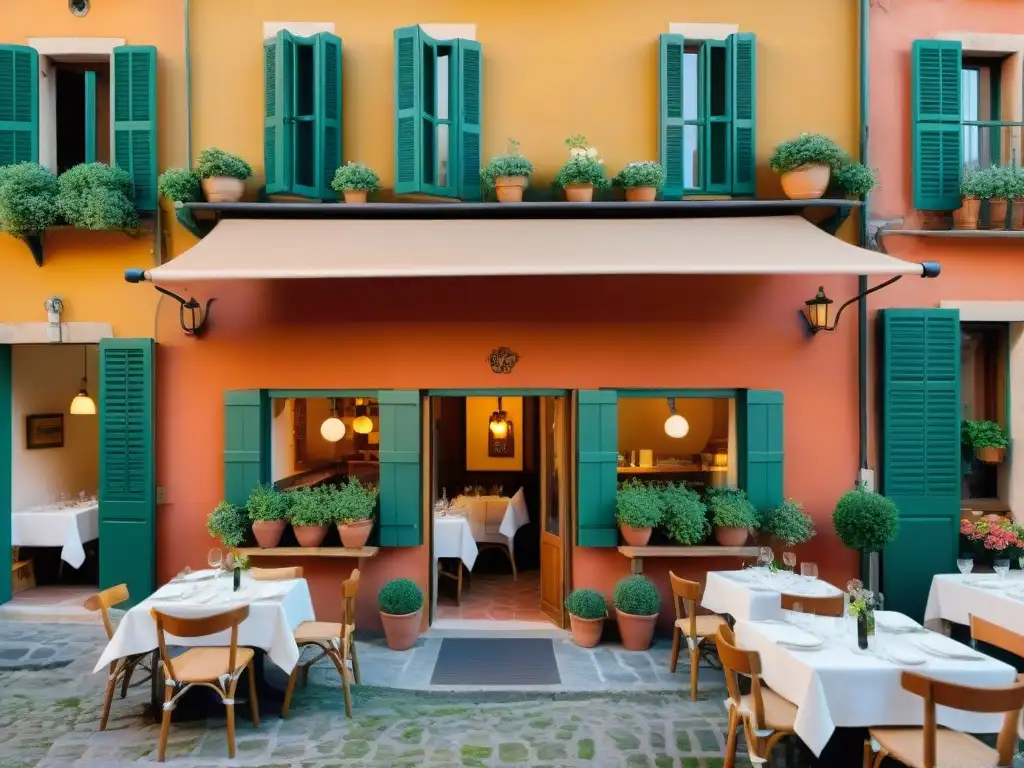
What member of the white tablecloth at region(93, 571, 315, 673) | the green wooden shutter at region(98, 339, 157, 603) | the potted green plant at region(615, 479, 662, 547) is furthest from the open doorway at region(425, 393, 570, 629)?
the green wooden shutter at region(98, 339, 157, 603)

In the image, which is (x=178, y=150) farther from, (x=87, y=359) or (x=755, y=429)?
(x=755, y=429)

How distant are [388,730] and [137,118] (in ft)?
21.9

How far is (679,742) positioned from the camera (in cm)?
539

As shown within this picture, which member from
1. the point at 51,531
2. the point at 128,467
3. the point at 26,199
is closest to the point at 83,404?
the point at 51,531

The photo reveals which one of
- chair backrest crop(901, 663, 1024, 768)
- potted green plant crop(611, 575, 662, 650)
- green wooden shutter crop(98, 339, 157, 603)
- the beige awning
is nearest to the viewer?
chair backrest crop(901, 663, 1024, 768)

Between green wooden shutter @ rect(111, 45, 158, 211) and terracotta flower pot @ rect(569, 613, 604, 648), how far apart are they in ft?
20.4

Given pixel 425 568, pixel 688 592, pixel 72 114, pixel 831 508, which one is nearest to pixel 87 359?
pixel 72 114

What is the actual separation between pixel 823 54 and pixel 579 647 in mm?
6767

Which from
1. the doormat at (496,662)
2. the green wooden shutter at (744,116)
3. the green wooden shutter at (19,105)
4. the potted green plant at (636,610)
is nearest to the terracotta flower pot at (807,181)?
the green wooden shutter at (744,116)

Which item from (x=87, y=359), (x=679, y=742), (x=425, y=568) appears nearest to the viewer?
(x=679, y=742)

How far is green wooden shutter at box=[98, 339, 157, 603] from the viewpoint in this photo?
25.6ft

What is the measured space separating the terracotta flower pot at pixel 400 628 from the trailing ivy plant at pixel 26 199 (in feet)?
17.5

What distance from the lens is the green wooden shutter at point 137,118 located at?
7.88 metres

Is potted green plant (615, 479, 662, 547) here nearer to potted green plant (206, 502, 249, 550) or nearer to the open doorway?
the open doorway
